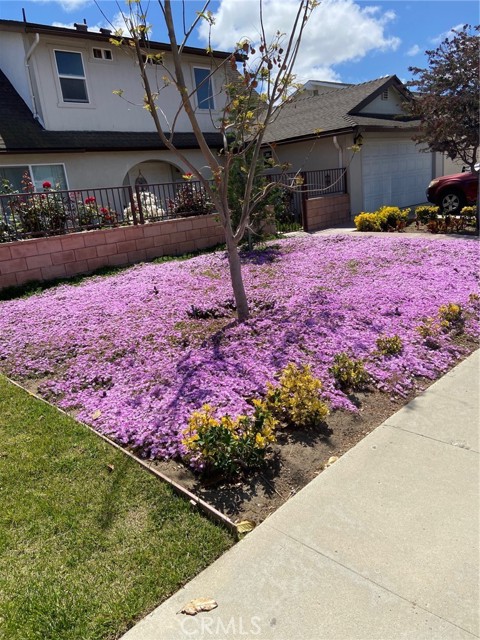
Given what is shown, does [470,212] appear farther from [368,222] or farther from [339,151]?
[339,151]

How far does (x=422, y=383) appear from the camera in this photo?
14.0ft

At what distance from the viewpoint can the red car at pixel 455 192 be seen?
45.0 feet

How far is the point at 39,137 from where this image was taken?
44.3 feet

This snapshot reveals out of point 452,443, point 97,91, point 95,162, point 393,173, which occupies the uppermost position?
point 97,91

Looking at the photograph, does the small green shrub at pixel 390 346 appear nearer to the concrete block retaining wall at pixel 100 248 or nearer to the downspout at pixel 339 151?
the concrete block retaining wall at pixel 100 248

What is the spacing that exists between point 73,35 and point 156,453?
14411 millimetres

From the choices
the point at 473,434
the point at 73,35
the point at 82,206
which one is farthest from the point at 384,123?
the point at 473,434

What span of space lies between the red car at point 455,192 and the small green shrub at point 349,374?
11189mm

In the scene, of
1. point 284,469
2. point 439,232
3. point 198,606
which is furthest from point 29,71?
point 198,606

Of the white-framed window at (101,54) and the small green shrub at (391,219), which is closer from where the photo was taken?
the small green shrub at (391,219)

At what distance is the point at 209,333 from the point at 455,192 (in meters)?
11.7

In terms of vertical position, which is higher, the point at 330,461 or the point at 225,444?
the point at 225,444

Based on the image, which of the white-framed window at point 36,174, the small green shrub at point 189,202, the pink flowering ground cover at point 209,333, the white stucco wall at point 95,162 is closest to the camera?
the pink flowering ground cover at point 209,333

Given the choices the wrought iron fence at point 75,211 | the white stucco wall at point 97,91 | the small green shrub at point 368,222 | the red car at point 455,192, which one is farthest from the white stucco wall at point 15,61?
the red car at point 455,192
